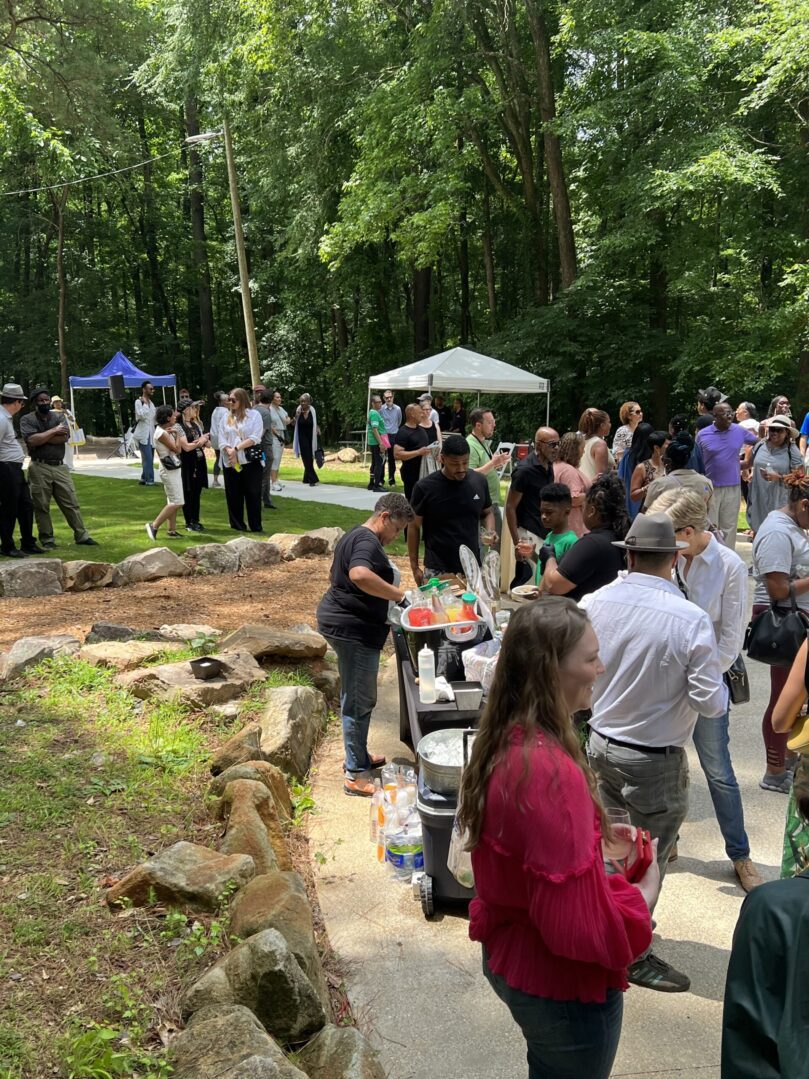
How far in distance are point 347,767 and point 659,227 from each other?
1871 centimetres

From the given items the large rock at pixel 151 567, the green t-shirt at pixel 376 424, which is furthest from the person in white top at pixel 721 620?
the green t-shirt at pixel 376 424

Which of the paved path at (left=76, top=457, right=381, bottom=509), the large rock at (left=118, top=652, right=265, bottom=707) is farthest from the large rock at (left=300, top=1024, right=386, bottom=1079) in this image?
the paved path at (left=76, top=457, right=381, bottom=509)

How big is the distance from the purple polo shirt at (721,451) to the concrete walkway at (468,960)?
5180 millimetres

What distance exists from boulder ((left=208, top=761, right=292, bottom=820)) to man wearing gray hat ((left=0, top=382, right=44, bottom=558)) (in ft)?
21.3

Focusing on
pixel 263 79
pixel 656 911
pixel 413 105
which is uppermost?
pixel 263 79

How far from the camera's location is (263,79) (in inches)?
1013

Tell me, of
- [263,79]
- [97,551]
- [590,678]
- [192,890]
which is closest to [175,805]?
[192,890]

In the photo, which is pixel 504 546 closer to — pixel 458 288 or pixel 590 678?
pixel 590 678

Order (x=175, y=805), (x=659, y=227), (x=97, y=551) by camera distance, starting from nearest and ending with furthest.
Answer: (x=175, y=805) → (x=97, y=551) → (x=659, y=227)

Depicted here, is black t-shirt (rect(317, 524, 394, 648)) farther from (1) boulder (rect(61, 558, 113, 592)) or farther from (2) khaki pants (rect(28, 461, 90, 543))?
(2) khaki pants (rect(28, 461, 90, 543))

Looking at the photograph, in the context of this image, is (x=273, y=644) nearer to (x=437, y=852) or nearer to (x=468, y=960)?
(x=437, y=852)

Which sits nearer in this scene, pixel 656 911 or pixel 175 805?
pixel 656 911

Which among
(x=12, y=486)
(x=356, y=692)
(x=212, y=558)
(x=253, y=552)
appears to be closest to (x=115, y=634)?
(x=356, y=692)

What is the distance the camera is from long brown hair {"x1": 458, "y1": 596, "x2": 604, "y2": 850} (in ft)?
6.39
